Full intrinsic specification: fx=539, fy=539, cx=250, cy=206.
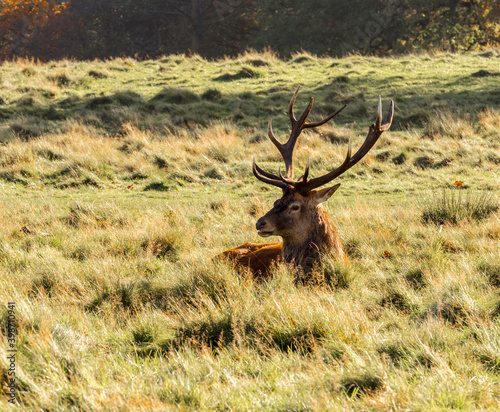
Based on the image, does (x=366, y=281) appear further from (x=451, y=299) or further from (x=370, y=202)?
(x=370, y=202)

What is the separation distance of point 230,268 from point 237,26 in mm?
30538

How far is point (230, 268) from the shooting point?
4805 mm

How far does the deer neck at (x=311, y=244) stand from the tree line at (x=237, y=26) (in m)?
25.9

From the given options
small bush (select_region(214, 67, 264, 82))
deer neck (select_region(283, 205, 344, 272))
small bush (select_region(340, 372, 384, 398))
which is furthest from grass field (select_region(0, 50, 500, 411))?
small bush (select_region(214, 67, 264, 82))

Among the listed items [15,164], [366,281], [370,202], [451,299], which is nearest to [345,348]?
[451,299]

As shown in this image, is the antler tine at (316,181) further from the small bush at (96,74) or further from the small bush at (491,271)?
the small bush at (96,74)

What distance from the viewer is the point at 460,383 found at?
280cm

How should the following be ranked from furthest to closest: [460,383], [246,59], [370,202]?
1. [246,59]
2. [370,202]
3. [460,383]

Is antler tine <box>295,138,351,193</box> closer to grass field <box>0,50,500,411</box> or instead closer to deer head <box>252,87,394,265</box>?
deer head <box>252,87,394,265</box>

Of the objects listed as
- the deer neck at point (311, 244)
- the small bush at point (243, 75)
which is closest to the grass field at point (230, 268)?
the deer neck at point (311, 244)

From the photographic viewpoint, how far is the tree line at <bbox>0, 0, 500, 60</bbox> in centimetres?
2902

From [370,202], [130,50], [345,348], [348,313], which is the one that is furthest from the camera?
[130,50]

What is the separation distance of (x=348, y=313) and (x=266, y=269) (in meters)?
1.39

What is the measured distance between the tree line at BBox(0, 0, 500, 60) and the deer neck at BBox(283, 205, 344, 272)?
25.9m
